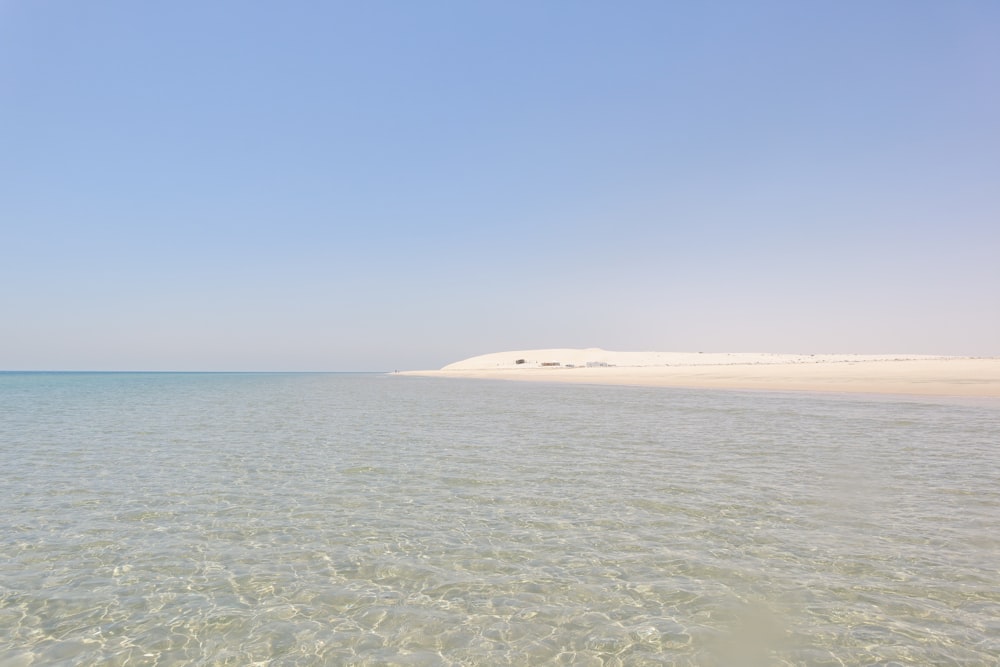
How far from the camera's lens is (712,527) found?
32.3 feet

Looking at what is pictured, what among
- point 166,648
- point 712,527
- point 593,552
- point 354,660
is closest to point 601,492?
point 712,527

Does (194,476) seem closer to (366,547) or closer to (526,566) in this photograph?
(366,547)

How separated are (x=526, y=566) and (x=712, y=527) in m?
3.93

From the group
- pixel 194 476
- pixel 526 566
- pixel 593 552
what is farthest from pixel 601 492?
pixel 194 476

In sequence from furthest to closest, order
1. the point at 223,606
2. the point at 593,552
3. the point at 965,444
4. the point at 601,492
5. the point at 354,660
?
1. the point at 965,444
2. the point at 601,492
3. the point at 593,552
4. the point at 223,606
5. the point at 354,660

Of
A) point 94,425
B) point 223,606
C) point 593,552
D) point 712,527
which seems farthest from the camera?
point 94,425

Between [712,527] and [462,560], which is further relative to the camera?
[712,527]

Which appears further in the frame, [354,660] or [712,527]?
[712,527]

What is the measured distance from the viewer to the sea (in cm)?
603

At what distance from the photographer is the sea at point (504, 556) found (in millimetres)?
6027

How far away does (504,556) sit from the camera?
8531mm

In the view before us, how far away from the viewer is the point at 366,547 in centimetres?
897

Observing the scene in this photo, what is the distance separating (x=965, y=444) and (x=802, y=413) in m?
11.5

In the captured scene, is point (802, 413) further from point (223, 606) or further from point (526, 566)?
point (223, 606)
